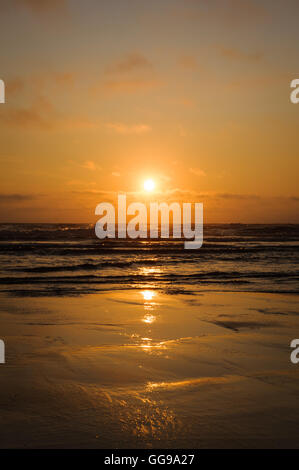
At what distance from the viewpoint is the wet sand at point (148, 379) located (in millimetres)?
3666

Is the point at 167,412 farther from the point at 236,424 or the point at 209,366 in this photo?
the point at 209,366

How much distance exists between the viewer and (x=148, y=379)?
A: 5.02 m

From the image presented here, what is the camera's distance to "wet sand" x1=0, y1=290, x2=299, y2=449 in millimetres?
3666

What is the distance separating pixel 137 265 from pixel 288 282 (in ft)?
29.9

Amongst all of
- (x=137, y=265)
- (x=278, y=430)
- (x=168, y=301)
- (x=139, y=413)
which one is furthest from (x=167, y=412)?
(x=137, y=265)
